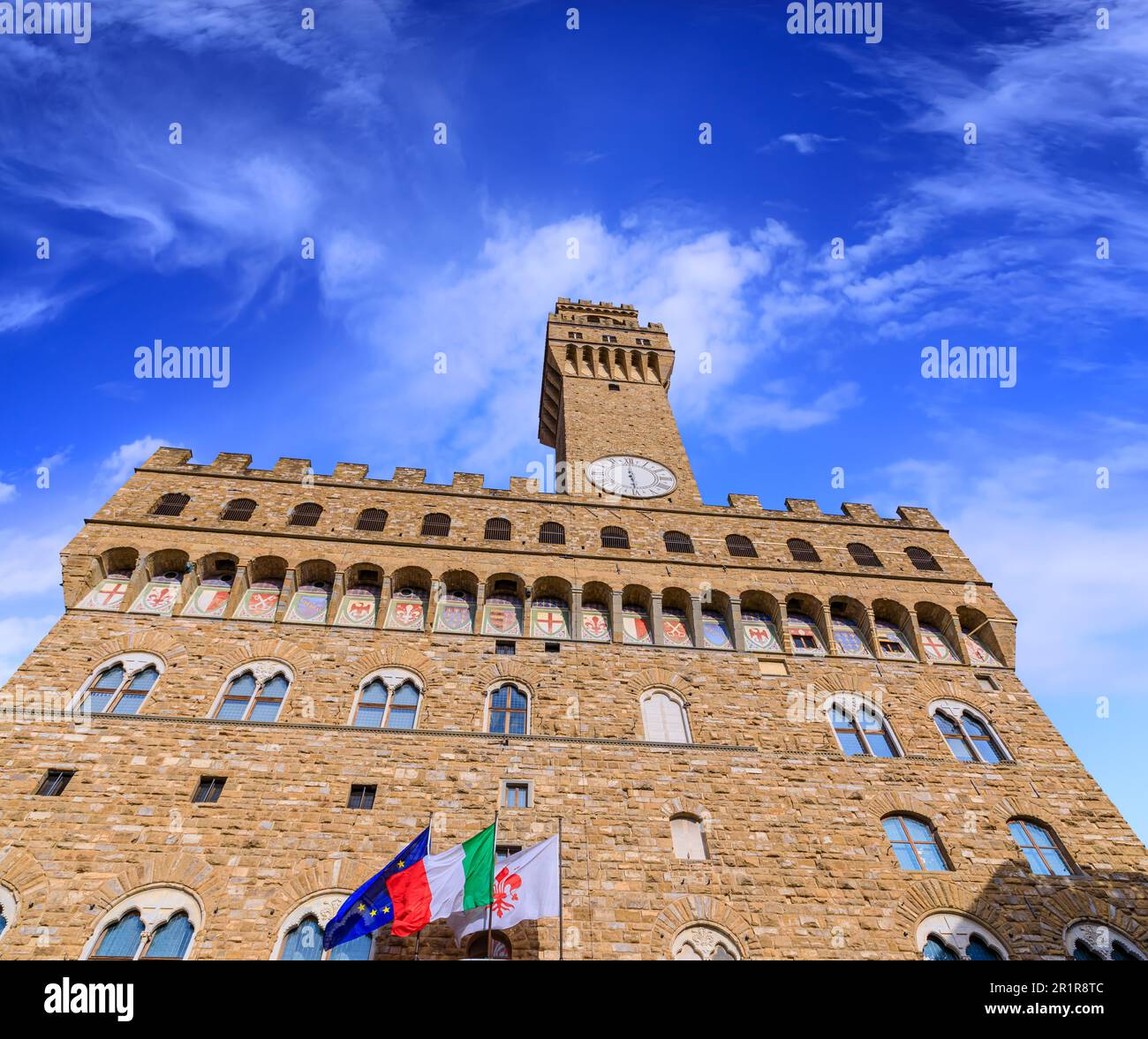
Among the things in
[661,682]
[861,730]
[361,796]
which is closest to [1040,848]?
[861,730]

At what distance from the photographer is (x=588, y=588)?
18250mm

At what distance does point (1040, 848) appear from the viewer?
14.4 m

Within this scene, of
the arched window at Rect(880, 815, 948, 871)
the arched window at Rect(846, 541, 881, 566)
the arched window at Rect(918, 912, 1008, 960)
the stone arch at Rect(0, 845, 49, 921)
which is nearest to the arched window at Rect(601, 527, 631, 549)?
the arched window at Rect(846, 541, 881, 566)

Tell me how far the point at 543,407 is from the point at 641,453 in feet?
32.8

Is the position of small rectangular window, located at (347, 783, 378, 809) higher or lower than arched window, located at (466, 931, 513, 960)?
higher

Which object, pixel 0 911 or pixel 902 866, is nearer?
pixel 0 911

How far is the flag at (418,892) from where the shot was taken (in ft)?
35.5

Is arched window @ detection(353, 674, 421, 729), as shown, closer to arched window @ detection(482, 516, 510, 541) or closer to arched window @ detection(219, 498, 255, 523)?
arched window @ detection(482, 516, 510, 541)

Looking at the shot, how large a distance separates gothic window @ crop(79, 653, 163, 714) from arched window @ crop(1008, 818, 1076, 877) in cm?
1646

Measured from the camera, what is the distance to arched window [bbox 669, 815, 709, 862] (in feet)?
44.0

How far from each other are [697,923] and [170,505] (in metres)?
14.8

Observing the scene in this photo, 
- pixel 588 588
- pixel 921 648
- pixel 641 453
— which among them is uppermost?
pixel 641 453
